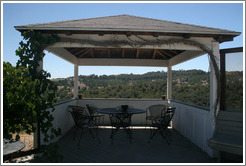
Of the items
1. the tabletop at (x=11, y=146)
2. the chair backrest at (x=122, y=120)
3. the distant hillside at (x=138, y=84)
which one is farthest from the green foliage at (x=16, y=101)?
the distant hillside at (x=138, y=84)

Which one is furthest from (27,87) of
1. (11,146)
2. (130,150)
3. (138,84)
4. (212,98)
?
(138,84)

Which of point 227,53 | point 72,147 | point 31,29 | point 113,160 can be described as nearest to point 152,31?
point 227,53

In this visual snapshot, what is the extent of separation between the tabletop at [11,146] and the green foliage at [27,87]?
205 mm

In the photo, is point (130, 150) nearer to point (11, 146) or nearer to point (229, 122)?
point (229, 122)

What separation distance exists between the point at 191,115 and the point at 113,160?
255 cm

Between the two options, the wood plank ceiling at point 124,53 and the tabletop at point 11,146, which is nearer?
the tabletop at point 11,146

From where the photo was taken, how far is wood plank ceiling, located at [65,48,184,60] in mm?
7008

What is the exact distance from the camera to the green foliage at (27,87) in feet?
10.3

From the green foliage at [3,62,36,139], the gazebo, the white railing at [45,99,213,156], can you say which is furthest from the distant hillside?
the green foliage at [3,62,36,139]

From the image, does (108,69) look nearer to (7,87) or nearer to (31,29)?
(31,29)

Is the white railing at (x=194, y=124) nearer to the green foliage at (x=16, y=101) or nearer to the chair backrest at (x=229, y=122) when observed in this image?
the chair backrest at (x=229, y=122)

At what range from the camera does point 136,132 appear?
6.27 meters

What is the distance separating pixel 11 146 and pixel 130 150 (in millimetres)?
2445

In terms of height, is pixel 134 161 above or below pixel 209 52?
below
